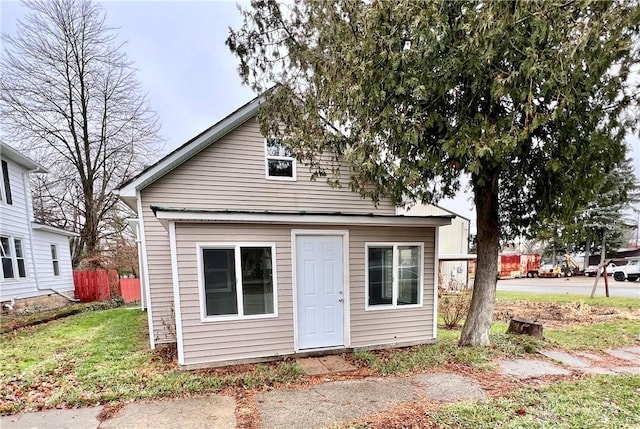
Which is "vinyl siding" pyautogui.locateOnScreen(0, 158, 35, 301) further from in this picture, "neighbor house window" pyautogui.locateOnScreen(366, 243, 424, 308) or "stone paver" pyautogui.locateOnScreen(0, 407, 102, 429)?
"neighbor house window" pyautogui.locateOnScreen(366, 243, 424, 308)

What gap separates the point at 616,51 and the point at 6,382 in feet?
30.4

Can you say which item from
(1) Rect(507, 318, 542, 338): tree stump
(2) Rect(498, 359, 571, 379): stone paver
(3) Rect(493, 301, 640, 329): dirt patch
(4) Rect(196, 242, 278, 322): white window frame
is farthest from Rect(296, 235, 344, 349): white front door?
(3) Rect(493, 301, 640, 329): dirt patch

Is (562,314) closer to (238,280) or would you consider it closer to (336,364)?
(336,364)

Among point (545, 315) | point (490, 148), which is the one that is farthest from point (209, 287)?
point (545, 315)

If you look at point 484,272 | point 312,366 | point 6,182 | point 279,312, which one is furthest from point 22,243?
point 484,272

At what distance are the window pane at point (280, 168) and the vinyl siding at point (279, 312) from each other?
1980 mm

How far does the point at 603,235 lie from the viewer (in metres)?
→ 26.8

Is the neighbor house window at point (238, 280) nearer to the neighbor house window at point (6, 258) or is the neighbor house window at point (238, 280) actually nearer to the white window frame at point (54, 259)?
the neighbor house window at point (6, 258)

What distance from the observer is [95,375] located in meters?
4.95

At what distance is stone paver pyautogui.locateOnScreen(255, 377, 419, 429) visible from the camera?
11.9 feet

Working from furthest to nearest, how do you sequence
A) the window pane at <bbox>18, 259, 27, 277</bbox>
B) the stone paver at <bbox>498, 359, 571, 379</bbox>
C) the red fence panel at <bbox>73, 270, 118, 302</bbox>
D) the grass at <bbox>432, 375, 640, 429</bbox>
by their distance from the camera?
the red fence panel at <bbox>73, 270, 118, 302</bbox> < the window pane at <bbox>18, 259, 27, 277</bbox> < the stone paver at <bbox>498, 359, 571, 379</bbox> < the grass at <bbox>432, 375, 640, 429</bbox>

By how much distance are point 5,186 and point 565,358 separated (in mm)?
17048

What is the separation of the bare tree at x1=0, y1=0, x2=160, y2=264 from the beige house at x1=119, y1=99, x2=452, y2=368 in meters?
13.4

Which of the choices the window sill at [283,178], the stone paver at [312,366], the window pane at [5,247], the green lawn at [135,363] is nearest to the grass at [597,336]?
the green lawn at [135,363]
